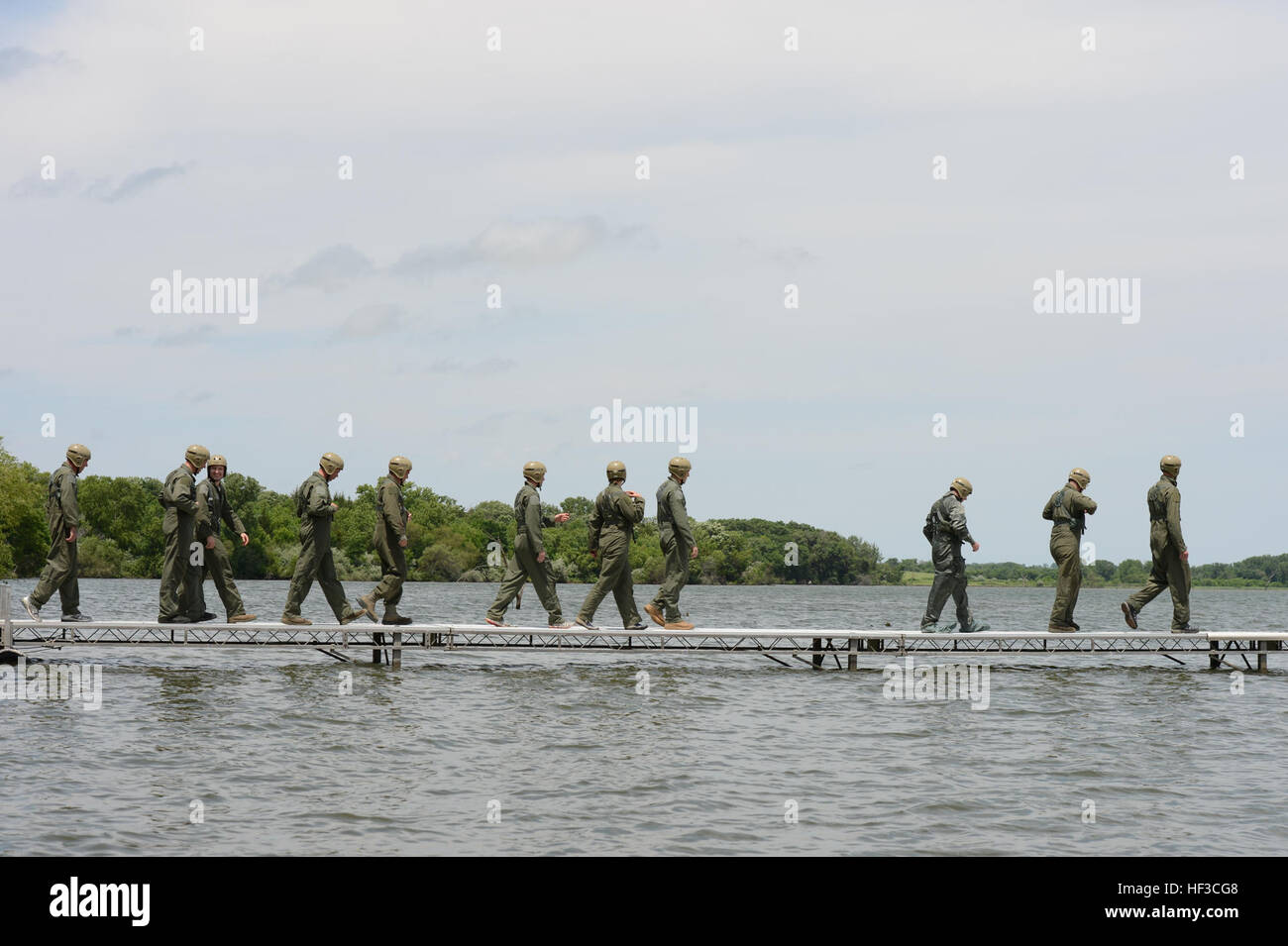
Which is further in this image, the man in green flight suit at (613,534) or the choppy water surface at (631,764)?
the man in green flight suit at (613,534)

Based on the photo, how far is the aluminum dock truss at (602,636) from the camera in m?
17.2

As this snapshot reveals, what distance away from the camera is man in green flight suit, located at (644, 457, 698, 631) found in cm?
1723

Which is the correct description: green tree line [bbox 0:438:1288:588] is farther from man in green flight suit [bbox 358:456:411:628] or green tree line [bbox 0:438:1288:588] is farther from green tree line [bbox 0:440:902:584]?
man in green flight suit [bbox 358:456:411:628]

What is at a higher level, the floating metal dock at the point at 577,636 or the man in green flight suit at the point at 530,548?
the man in green flight suit at the point at 530,548

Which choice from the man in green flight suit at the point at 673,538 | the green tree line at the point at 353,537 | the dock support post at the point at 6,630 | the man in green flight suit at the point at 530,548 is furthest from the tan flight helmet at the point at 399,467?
the green tree line at the point at 353,537

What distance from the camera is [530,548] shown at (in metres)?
17.2

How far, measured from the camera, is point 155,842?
9.12m

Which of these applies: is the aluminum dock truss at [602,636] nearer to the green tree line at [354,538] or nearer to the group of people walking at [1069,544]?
the group of people walking at [1069,544]

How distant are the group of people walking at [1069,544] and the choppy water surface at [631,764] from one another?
110 cm

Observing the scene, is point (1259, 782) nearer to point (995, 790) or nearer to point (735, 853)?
point (995, 790)

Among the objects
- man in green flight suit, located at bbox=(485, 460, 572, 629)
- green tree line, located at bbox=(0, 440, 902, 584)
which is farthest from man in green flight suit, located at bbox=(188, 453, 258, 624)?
green tree line, located at bbox=(0, 440, 902, 584)

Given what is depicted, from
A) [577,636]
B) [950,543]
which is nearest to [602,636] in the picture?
[577,636]

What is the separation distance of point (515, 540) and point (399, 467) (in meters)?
1.78

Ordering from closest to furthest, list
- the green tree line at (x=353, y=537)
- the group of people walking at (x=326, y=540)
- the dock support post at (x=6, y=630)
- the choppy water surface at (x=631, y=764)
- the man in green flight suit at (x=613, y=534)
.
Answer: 1. the choppy water surface at (x=631, y=764)
2. the group of people walking at (x=326, y=540)
3. the dock support post at (x=6, y=630)
4. the man in green flight suit at (x=613, y=534)
5. the green tree line at (x=353, y=537)
